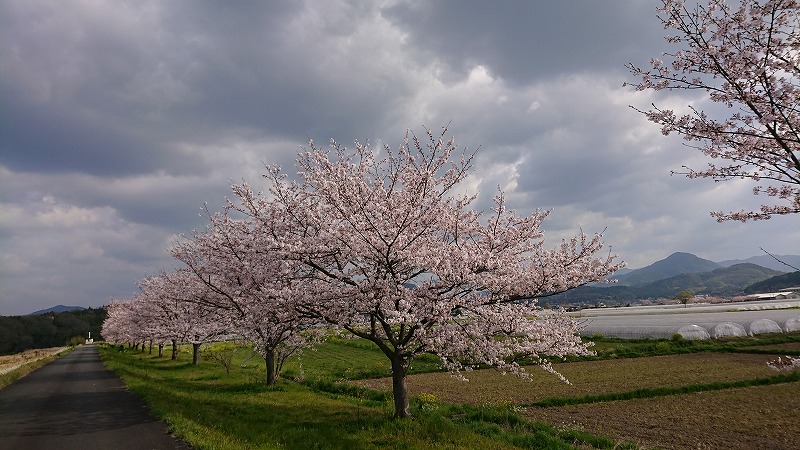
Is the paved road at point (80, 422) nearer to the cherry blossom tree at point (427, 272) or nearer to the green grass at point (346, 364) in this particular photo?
the cherry blossom tree at point (427, 272)

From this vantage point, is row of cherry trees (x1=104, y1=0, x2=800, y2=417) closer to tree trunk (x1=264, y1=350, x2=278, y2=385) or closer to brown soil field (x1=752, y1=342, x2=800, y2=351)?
tree trunk (x1=264, y1=350, x2=278, y2=385)

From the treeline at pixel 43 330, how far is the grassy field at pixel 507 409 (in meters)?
150

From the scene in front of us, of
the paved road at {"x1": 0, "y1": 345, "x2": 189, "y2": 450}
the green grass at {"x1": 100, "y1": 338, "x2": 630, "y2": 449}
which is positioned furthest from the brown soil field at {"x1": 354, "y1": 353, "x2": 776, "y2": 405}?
the paved road at {"x1": 0, "y1": 345, "x2": 189, "y2": 450}

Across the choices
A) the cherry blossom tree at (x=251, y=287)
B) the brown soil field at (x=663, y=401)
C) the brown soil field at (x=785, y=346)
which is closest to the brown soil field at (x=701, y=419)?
the brown soil field at (x=663, y=401)

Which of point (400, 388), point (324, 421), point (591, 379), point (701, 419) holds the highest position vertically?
point (400, 388)

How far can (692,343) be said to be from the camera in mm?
43531

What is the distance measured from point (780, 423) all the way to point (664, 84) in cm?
1707

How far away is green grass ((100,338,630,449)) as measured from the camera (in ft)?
42.3

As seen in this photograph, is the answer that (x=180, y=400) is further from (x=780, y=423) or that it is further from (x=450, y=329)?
(x=780, y=423)

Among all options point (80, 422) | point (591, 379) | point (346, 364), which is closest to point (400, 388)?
point (80, 422)

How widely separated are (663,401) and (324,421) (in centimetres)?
1738

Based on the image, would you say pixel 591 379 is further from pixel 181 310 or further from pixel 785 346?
pixel 181 310

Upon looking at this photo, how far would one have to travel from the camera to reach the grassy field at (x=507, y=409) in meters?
13.7

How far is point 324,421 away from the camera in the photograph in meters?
15.7
